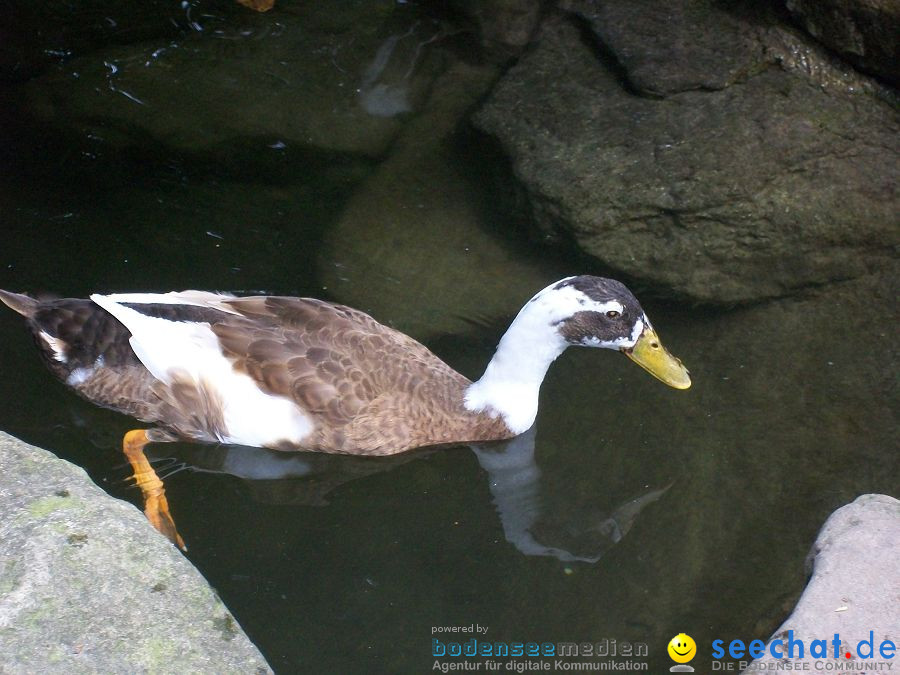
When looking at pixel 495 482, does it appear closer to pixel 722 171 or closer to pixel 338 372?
pixel 338 372

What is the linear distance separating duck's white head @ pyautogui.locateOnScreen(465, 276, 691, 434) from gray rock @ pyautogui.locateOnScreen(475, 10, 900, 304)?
874 mm

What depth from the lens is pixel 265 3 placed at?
265 inches

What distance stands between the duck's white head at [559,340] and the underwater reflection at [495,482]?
214 mm

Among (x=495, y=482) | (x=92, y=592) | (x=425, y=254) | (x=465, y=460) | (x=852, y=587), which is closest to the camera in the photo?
(x=92, y=592)

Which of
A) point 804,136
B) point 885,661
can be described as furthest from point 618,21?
point 885,661

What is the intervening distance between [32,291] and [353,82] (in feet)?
8.62

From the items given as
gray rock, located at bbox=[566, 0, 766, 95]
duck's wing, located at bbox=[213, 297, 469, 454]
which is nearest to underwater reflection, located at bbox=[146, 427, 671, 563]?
duck's wing, located at bbox=[213, 297, 469, 454]

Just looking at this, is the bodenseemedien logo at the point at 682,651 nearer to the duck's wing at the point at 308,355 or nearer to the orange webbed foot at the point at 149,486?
the duck's wing at the point at 308,355

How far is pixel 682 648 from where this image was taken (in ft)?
11.0

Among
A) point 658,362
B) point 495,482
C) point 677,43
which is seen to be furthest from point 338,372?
point 677,43

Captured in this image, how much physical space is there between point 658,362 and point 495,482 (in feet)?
3.02

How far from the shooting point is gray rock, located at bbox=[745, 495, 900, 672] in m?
2.71

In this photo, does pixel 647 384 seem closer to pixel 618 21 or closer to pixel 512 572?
pixel 512 572

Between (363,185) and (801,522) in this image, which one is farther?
(363,185)
